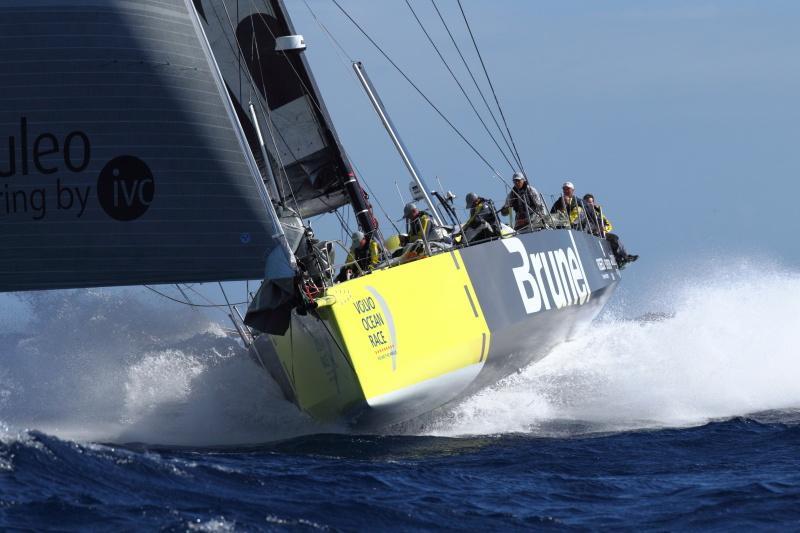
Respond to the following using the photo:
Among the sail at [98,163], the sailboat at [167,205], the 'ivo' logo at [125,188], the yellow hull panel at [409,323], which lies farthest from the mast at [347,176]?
the 'ivo' logo at [125,188]

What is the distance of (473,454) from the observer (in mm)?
7926

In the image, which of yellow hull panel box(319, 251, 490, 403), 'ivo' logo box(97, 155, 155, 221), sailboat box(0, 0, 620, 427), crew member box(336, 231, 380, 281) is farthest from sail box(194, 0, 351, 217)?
'ivo' logo box(97, 155, 155, 221)

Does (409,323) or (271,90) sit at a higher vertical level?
(271,90)

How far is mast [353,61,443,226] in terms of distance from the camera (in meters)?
11.6

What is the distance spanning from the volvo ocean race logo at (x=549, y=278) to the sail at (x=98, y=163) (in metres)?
3.45

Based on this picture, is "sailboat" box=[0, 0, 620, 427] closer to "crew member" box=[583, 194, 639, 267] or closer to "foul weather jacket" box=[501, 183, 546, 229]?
"foul weather jacket" box=[501, 183, 546, 229]

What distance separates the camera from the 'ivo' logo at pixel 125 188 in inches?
295

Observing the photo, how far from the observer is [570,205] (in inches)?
496

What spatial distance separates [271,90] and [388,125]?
138cm

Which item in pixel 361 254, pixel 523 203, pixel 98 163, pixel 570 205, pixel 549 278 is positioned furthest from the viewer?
pixel 570 205

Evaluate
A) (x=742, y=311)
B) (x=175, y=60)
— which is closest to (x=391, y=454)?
(x=175, y=60)

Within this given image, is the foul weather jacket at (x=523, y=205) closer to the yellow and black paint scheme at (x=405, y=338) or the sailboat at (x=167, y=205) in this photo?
the yellow and black paint scheme at (x=405, y=338)

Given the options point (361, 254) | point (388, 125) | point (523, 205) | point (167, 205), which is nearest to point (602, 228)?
point (523, 205)

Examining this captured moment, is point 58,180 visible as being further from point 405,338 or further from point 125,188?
point 405,338
